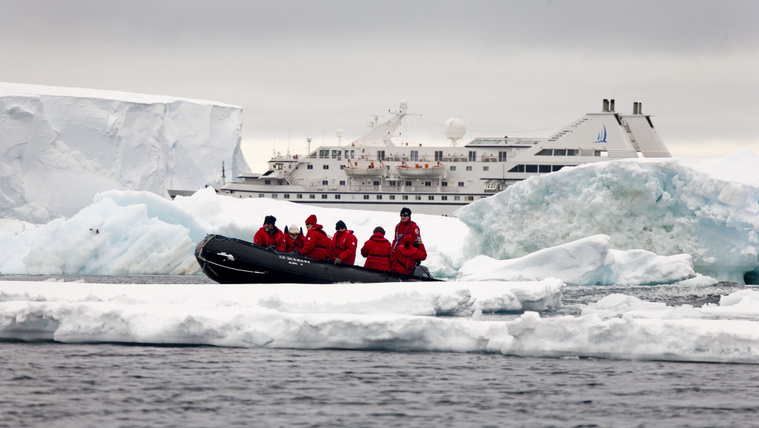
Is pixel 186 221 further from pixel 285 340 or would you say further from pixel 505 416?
pixel 505 416

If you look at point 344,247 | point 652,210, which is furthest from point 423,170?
point 344,247

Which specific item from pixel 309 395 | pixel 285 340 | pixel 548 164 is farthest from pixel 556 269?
pixel 548 164

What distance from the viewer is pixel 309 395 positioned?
28.7 feet

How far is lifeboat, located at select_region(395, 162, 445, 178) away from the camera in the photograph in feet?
150

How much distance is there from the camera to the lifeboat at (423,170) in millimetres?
45594

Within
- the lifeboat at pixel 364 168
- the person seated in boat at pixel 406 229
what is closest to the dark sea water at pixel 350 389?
the person seated in boat at pixel 406 229

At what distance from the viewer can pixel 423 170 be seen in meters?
45.6

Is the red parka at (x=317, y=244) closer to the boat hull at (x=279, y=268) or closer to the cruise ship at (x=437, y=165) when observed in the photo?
the boat hull at (x=279, y=268)

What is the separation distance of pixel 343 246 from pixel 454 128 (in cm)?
3194

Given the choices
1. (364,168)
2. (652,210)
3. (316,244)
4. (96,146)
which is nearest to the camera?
(316,244)

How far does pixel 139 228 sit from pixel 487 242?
9305mm

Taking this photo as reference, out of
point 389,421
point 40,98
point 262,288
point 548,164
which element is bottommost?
point 389,421

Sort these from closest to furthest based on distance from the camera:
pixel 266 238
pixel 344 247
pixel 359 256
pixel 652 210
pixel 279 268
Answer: pixel 279 268
pixel 344 247
pixel 266 238
pixel 652 210
pixel 359 256

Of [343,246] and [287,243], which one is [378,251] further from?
[287,243]
